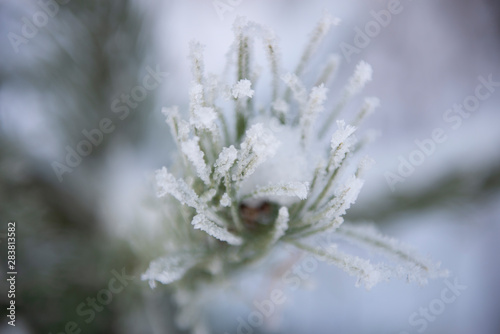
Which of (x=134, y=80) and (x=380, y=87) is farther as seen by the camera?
(x=380, y=87)

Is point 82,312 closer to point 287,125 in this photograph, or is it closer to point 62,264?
point 62,264

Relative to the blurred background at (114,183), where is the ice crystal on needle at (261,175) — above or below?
above

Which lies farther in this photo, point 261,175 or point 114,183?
point 114,183

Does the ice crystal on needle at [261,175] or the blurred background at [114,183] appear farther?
the blurred background at [114,183]

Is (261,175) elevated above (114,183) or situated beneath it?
elevated above

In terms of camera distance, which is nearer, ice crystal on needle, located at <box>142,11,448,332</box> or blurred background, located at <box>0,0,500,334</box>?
ice crystal on needle, located at <box>142,11,448,332</box>

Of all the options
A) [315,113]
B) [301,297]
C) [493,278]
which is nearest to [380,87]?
[493,278]

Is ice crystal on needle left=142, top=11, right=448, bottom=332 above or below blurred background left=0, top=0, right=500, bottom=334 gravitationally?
above

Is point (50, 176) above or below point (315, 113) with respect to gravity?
below
